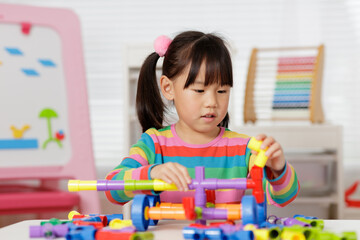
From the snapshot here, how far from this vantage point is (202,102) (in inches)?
38.1

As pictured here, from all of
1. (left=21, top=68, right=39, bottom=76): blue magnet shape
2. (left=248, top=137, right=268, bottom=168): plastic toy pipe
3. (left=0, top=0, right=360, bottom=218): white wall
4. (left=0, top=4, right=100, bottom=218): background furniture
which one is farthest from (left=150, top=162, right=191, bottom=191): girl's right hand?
(left=0, top=0, right=360, bottom=218): white wall

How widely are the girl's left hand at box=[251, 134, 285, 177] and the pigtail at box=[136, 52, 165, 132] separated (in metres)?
0.39

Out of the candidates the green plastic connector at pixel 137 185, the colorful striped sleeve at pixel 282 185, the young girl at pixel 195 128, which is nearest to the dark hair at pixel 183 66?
the young girl at pixel 195 128

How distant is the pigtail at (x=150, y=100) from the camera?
1.16m

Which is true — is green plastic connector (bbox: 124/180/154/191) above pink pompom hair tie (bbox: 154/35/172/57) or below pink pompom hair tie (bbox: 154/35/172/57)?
below

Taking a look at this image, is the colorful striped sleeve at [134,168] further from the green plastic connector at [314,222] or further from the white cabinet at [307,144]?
the white cabinet at [307,144]

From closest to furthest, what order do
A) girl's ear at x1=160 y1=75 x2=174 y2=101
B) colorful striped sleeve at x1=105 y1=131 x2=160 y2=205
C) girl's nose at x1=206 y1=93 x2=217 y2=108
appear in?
1. colorful striped sleeve at x1=105 y1=131 x2=160 y2=205
2. girl's nose at x1=206 y1=93 x2=217 y2=108
3. girl's ear at x1=160 y1=75 x2=174 y2=101

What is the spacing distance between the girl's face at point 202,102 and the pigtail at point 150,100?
14 centimetres

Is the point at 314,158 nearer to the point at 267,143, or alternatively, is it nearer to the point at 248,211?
the point at 267,143

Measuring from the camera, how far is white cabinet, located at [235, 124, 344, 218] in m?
2.14

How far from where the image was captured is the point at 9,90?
1.98 meters

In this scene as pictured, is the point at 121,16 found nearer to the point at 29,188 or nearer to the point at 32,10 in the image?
the point at 32,10

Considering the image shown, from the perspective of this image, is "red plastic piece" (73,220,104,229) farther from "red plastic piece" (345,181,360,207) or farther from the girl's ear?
"red plastic piece" (345,181,360,207)

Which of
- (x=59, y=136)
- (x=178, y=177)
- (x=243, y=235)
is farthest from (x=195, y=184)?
(x=59, y=136)
